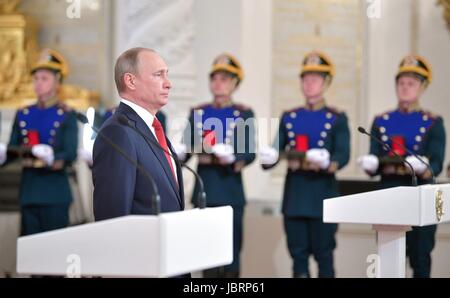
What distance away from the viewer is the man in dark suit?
315 centimetres

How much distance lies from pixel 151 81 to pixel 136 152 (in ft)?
0.83

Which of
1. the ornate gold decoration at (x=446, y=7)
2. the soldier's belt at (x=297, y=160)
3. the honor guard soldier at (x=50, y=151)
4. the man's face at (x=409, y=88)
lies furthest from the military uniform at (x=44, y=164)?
the ornate gold decoration at (x=446, y=7)

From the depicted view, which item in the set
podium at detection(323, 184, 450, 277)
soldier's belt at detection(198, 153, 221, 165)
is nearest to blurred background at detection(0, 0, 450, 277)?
soldier's belt at detection(198, 153, 221, 165)

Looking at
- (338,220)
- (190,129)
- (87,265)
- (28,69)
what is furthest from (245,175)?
(87,265)

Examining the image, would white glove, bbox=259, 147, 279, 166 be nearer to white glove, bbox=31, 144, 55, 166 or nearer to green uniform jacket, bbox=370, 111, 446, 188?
green uniform jacket, bbox=370, 111, 446, 188

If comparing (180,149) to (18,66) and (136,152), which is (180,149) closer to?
(18,66)

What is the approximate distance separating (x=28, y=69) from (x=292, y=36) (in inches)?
84.1

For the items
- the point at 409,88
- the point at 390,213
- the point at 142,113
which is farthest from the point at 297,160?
the point at 142,113

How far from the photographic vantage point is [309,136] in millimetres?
6227

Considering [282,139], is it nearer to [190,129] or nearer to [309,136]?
[309,136]

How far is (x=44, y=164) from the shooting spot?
6.35 m

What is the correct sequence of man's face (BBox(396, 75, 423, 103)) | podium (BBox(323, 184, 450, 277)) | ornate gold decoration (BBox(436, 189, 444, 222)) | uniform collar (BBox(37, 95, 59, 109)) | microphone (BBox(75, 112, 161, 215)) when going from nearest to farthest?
microphone (BBox(75, 112, 161, 215))
podium (BBox(323, 184, 450, 277))
ornate gold decoration (BBox(436, 189, 444, 222))
man's face (BBox(396, 75, 423, 103))
uniform collar (BBox(37, 95, 59, 109))

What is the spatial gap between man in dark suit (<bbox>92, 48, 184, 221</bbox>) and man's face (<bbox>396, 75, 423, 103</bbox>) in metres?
2.95

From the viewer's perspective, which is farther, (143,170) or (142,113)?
(142,113)
